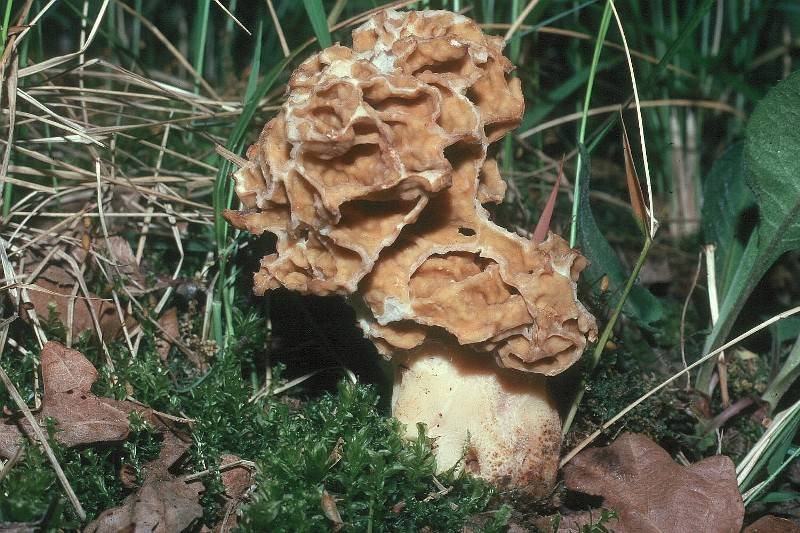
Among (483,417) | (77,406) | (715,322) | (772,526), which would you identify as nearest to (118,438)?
(77,406)

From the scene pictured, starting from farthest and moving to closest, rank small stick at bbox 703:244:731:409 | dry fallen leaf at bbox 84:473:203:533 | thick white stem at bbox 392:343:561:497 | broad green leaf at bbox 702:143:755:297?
broad green leaf at bbox 702:143:755:297 < small stick at bbox 703:244:731:409 < thick white stem at bbox 392:343:561:497 < dry fallen leaf at bbox 84:473:203:533

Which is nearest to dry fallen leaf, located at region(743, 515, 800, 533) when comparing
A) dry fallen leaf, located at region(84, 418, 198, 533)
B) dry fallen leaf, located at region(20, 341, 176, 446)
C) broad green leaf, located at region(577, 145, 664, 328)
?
broad green leaf, located at region(577, 145, 664, 328)

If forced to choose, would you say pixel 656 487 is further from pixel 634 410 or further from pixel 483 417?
pixel 483 417

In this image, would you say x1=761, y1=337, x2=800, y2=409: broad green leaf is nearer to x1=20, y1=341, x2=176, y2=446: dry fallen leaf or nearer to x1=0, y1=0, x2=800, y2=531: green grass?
x1=0, y1=0, x2=800, y2=531: green grass

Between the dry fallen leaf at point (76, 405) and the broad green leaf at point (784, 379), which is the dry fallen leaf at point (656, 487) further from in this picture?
the dry fallen leaf at point (76, 405)

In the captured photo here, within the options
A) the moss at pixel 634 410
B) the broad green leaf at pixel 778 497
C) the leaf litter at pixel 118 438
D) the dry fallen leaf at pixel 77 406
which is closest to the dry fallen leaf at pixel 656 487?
the moss at pixel 634 410

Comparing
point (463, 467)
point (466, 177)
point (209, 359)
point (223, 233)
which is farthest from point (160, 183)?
point (463, 467)

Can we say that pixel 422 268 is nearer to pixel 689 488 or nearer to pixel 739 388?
pixel 689 488
